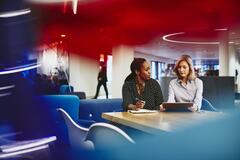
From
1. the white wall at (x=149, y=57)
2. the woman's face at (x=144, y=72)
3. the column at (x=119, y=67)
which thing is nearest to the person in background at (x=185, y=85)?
the woman's face at (x=144, y=72)

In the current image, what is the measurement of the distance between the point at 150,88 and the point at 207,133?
2.41 meters

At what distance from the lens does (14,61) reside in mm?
5887

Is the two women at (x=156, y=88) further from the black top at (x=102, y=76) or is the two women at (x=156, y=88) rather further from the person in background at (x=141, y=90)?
the black top at (x=102, y=76)

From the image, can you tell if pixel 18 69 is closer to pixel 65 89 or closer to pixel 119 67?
pixel 65 89

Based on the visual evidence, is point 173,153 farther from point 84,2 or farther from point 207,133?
point 84,2

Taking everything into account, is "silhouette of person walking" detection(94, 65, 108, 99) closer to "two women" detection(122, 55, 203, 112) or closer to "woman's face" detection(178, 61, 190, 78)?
"two women" detection(122, 55, 203, 112)

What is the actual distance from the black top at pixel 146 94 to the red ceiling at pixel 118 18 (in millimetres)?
3437

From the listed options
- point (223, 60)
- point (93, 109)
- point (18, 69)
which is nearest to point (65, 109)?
point (93, 109)

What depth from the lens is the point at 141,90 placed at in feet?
9.69

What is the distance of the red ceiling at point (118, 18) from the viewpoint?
6.29 metres

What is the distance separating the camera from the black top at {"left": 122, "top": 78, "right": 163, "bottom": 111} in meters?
2.88

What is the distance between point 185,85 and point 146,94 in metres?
0.40

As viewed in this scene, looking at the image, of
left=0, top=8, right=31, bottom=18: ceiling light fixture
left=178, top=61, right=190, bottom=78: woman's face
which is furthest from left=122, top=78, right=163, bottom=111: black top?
left=0, top=8, right=31, bottom=18: ceiling light fixture

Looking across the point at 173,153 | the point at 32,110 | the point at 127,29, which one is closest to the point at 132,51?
the point at 127,29
